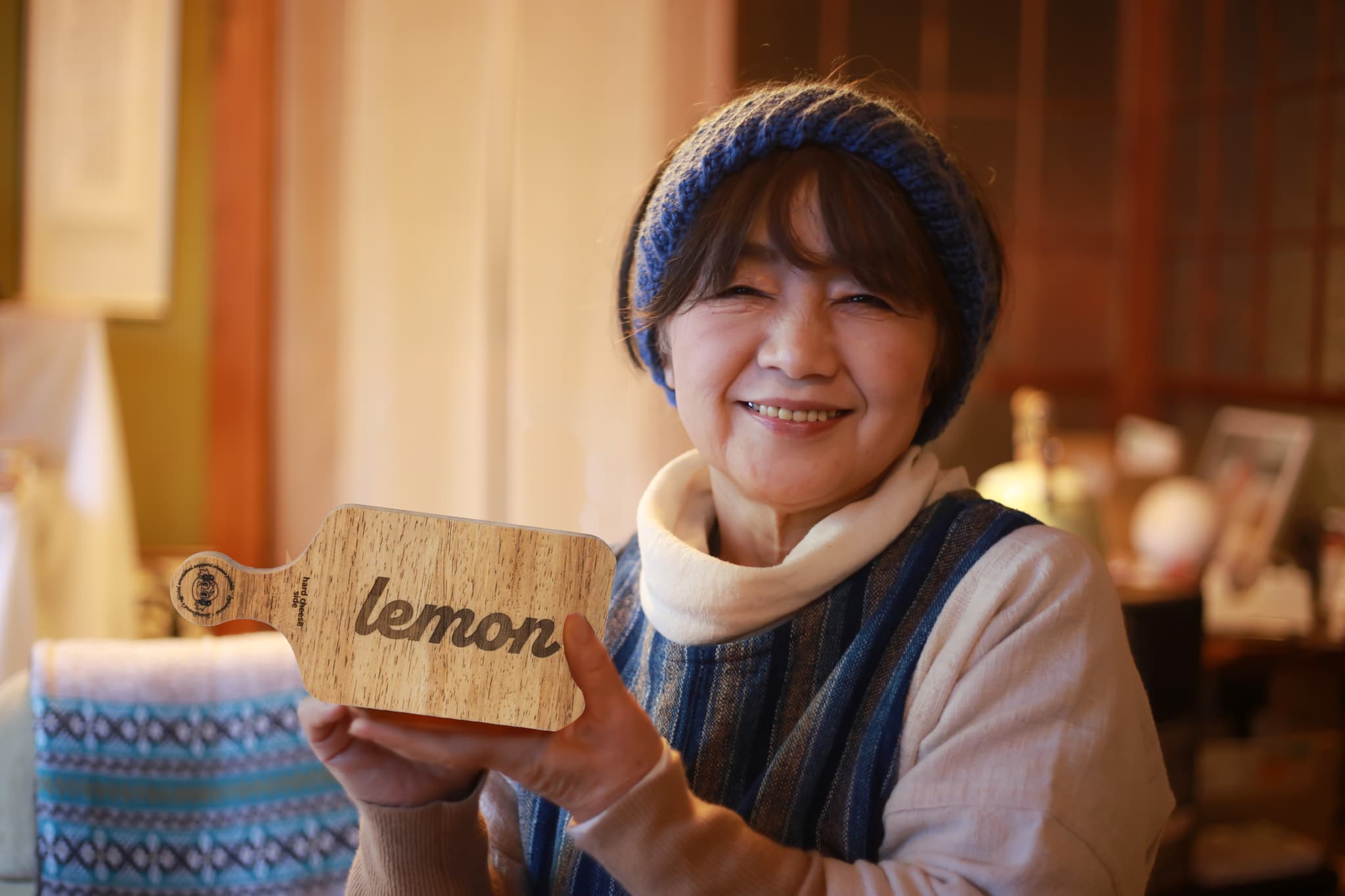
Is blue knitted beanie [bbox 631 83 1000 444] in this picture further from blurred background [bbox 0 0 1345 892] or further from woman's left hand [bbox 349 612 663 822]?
blurred background [bbox 0 0 1345 892]

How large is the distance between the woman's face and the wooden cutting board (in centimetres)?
21

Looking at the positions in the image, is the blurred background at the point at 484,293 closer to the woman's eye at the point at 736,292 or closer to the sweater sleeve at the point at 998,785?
the woman's eye at the point at 736,292

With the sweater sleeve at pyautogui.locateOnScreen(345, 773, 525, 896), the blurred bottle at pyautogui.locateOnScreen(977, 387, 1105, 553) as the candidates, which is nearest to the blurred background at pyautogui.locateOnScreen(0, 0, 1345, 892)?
Answer: the blurred bottle at pyautogui.locateOnScreen(977, 387, 1105, 553)

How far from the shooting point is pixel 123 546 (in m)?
2.54

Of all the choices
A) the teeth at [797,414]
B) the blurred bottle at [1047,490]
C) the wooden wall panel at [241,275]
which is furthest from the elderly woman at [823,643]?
the wooden wall panel at [241,275]

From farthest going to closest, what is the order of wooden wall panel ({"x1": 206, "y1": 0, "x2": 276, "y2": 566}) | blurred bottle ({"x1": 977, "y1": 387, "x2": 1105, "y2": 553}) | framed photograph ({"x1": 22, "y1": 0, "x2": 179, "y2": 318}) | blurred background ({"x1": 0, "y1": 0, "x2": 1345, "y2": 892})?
1. wooden wall panel ({"x1": 206, "y1": 0, "x2": 276, "y2": 566})
2. framed photograph ({"x1": 22, "y1": 0, "x2": 179, "y2": 318})
3. blurred background ({"x1": 0, "y1": 0, "x2": 1345, "y2": 892})
4. blurred bottle ({"x1": 977, "y1": 387, "x2": 1105, "y2": 553})

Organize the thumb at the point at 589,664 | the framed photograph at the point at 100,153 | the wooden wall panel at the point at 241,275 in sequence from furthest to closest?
the wooden wall panel at the point at 241,275 → the framed photograph at the point at 100,153 → the thumb at the point at 589,664

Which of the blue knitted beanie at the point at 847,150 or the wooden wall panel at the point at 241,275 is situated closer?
the blue knitted beanie at the point at 847,150

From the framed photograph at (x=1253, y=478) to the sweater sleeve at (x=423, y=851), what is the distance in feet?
8.44

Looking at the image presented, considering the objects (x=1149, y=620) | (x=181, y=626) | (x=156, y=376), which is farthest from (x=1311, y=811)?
(x=156, y=376)

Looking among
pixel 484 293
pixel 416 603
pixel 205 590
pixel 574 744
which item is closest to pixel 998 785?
pixel 574 744

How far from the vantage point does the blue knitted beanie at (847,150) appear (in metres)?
0.83

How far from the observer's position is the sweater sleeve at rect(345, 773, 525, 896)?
84cm

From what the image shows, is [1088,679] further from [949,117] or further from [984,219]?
[949,117]
